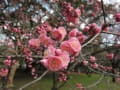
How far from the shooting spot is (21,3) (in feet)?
17.0

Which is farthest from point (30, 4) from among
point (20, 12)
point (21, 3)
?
point (20, 12)

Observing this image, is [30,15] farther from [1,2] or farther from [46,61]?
[46,61]

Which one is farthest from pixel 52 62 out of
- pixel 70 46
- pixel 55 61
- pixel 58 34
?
pixel 58 34

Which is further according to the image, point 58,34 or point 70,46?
point 58,34

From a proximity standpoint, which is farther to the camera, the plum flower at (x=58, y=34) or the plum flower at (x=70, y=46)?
the plum flower at (x=58, y=34)

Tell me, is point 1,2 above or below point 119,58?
above

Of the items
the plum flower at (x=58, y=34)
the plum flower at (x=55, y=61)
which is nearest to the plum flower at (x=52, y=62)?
the plum flower at (x=55, y=61)

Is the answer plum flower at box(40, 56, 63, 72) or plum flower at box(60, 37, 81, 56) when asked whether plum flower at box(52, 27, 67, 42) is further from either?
plum flower at box(40, 56, 63, 72)

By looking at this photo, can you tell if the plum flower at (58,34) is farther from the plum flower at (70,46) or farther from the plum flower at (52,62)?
the plum flower at (52,62)

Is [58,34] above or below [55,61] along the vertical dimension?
above

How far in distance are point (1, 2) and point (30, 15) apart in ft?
4.07

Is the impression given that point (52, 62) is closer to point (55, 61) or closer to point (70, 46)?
point (55, 61)

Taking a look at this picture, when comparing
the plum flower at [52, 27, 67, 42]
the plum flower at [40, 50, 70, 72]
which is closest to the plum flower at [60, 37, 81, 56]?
the plum flower at [40, 50, 70, 72]

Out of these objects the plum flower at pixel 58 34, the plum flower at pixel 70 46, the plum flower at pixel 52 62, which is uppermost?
the plum flower at pixel 58 34
